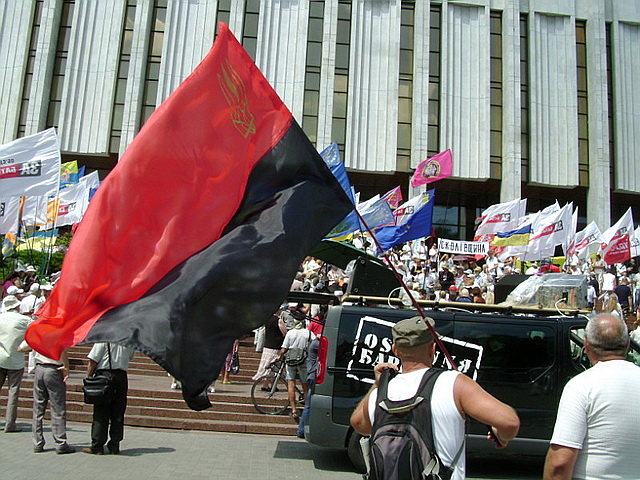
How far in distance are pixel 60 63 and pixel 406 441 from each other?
3712 cm

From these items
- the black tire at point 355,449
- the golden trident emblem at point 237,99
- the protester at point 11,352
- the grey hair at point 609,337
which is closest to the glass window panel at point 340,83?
the protester at point 11,352

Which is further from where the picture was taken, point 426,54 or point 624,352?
point 426,54

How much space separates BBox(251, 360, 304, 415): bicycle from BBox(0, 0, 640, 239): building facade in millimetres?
23283

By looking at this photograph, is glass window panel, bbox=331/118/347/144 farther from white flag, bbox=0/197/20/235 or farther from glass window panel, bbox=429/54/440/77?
white flag, bbox=0/197/20/235

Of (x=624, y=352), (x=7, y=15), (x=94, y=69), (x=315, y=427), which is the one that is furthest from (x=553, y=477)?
(x=7, y=15)

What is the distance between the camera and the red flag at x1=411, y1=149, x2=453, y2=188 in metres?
20.6

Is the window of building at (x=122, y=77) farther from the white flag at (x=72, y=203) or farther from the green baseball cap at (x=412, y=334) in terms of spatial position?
the green baseball cap at (x=412, y=334)

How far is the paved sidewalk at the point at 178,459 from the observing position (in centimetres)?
686

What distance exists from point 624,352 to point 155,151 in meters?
2.72

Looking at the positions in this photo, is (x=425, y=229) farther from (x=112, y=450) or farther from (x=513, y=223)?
(x=112, y=450)

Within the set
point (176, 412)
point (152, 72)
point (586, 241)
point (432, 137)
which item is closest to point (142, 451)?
point (176, 412)

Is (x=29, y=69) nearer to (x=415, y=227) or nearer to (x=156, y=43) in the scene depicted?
(x=156, y=43)

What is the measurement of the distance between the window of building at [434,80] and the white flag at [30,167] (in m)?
23.7

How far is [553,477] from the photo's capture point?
8.64 feet
